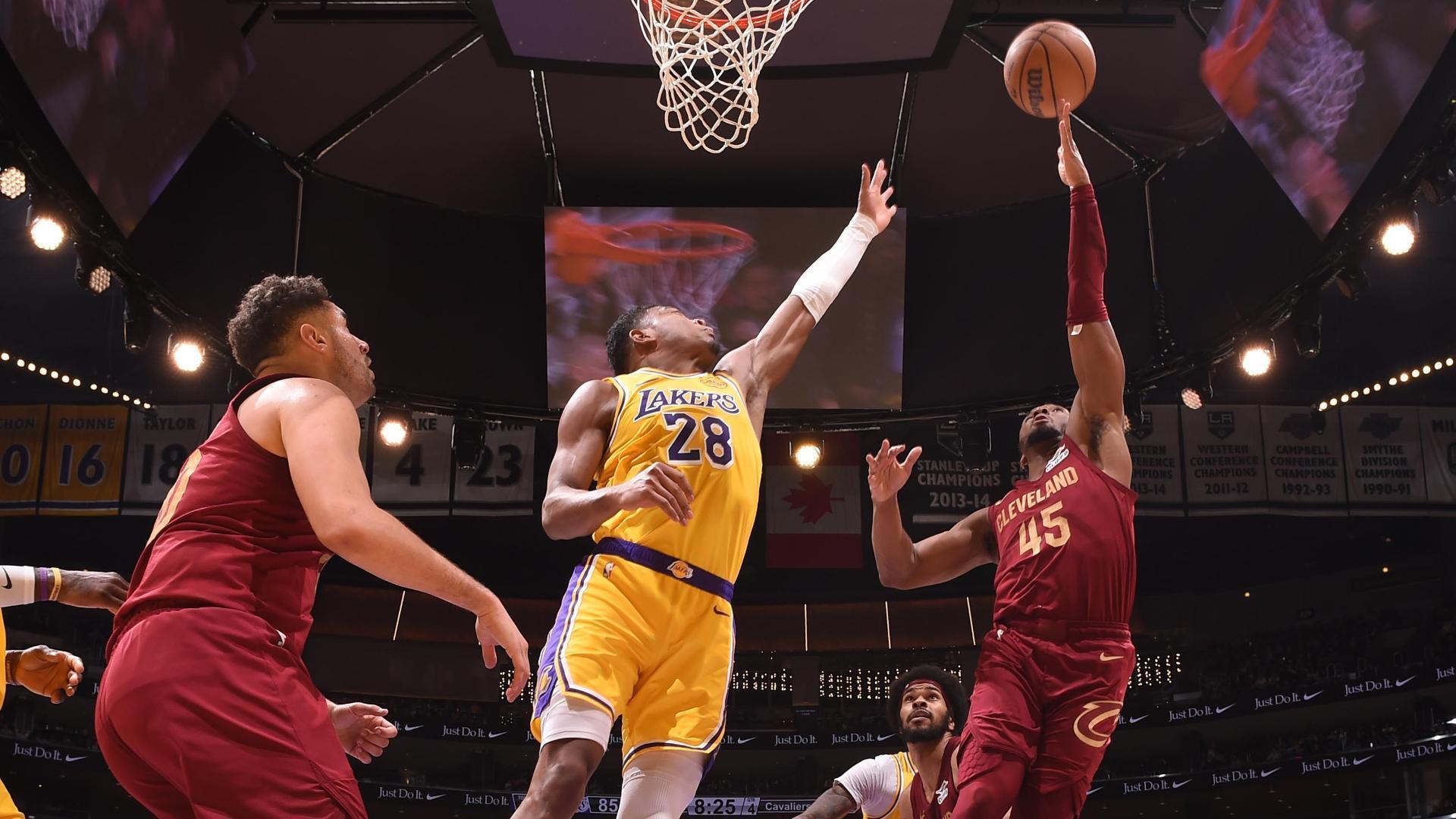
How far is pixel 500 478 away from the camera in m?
13.9

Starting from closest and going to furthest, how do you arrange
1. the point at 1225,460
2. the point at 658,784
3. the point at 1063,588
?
the point at 658,784
the point at 1063,588
the point at 1225,460

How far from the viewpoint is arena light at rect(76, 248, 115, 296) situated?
8109mm

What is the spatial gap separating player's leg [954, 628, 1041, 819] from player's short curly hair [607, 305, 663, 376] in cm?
169

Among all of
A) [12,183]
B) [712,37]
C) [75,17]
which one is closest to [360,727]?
[712,37]

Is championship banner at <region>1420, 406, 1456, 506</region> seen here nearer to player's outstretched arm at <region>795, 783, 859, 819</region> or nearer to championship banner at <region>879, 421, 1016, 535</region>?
championship banner at <region>879, 421, 1016, 535</region>

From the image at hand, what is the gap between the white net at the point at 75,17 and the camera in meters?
6.08

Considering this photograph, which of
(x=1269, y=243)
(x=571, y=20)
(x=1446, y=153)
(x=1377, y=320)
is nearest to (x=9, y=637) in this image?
(x=571, y=20)

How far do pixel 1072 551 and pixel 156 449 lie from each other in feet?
41.6

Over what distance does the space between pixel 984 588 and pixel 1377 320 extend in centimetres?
704

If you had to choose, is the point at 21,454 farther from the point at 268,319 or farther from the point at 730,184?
the point at 268,319

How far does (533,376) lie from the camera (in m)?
11.1

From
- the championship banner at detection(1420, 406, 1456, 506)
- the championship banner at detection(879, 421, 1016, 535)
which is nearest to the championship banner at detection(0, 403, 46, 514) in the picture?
the championship banner at detection(879, 421, 1016, 535)

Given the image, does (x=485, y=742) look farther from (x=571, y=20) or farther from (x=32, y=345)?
(x=571, y=20)

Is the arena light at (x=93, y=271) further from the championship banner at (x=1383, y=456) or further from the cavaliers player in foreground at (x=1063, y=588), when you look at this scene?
the championship banner at (x=1383, y=456)
